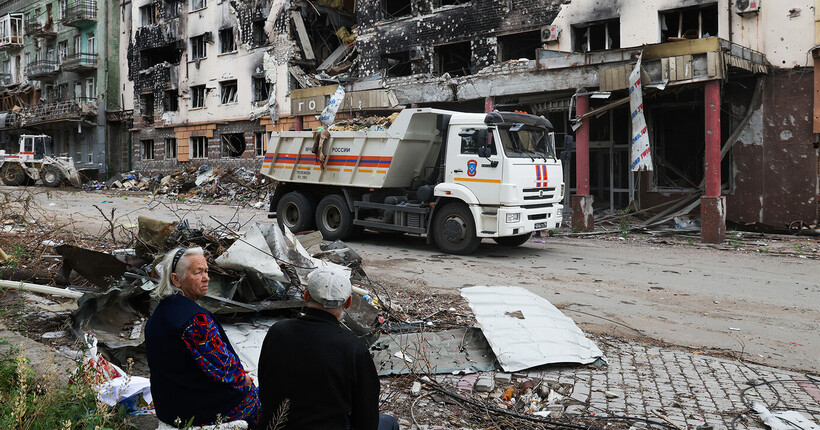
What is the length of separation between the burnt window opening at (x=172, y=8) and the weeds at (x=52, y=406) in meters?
34.2

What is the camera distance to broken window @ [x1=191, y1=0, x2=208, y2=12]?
32.8m

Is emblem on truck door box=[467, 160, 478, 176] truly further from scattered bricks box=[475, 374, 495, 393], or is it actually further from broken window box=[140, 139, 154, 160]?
broken window box=[140, 139, 154, 160]

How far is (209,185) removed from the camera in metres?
27.9

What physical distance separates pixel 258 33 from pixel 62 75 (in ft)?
67.7

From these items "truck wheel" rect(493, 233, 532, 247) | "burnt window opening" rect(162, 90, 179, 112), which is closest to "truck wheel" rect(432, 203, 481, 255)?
"truck wheel" rect(493, 233, 532, 247)

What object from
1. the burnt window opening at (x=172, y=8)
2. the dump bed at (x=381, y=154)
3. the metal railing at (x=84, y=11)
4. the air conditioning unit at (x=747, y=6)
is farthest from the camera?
the metal railing at (x=84, y=11)

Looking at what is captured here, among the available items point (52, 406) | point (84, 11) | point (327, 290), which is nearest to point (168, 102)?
point (84, 11)

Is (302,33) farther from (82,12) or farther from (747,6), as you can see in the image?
(747,6)

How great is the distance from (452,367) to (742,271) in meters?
7.00

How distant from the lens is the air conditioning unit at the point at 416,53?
73.9ft

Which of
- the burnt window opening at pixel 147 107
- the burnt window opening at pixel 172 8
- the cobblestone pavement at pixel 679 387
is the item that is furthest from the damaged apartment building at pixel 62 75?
the cobblestone pavement at pixel 679 387

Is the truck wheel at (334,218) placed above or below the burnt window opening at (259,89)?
below

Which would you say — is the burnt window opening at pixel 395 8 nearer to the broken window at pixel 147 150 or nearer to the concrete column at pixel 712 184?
the concrete column at pixel 712 184

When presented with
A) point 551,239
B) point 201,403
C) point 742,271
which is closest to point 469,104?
point 551,239
